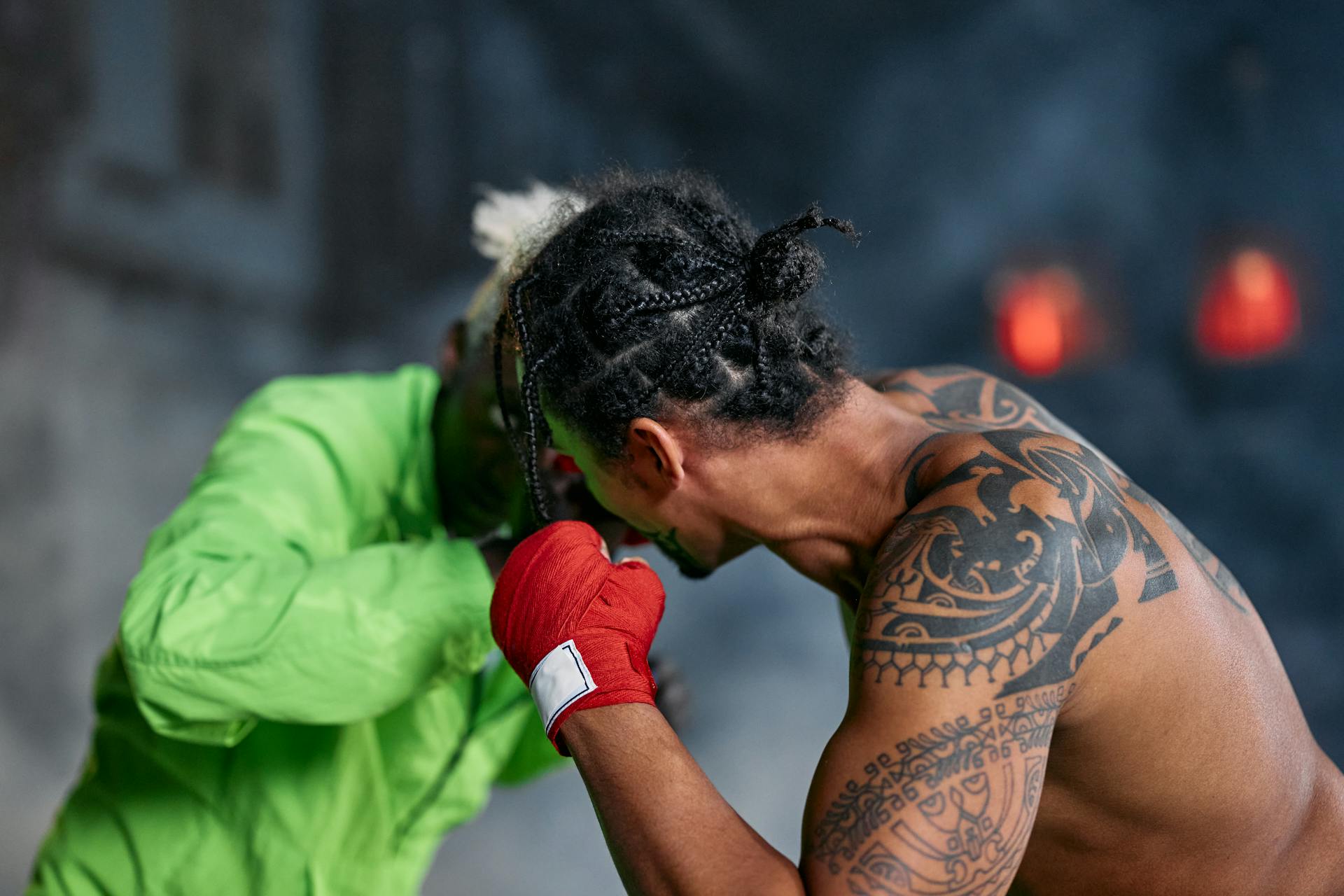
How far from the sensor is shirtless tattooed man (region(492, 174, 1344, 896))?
0.82 metres

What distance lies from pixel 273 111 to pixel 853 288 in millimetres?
1369

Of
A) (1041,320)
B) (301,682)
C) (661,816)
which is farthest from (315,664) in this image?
(1041,320)

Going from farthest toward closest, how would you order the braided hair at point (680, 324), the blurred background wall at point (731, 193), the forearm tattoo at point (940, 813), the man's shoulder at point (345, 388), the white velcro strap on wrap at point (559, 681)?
the blurred background wall at point (731, 193) → the man's shoulder at point (345, 388) → the braided hair at point (680, 324) → the white velcro strap on wrap at point (559, 681) → the forearm tattoo at point (940, 813)

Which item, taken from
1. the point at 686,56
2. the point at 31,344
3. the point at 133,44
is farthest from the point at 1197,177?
the point at 31,344

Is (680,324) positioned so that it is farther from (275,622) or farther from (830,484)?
(275,622)

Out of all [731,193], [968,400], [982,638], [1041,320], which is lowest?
[982,638]

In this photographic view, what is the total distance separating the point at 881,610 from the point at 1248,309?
189cm

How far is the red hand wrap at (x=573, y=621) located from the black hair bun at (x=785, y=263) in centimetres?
27

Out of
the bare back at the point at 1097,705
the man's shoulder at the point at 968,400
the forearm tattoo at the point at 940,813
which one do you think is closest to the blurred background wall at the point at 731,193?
the man's shoulder at the point at 968,400

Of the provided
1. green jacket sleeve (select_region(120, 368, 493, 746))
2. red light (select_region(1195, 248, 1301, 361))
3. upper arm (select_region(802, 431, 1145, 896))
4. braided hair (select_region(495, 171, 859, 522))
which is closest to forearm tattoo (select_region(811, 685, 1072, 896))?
upper arm (select_region(802, 431, 1145, 896))

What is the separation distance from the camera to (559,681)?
921 mm

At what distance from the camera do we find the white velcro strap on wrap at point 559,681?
0.91m

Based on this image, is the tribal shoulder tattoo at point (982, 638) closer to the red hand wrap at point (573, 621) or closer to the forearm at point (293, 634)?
the red hand wrap at point (573, 621)

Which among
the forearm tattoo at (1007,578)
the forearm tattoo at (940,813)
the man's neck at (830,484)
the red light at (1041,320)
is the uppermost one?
the red light at (1041,320)
